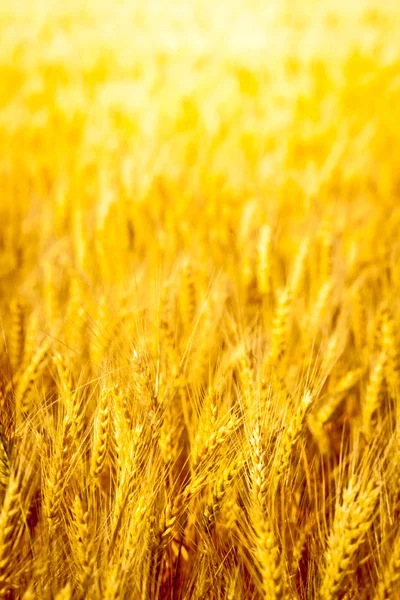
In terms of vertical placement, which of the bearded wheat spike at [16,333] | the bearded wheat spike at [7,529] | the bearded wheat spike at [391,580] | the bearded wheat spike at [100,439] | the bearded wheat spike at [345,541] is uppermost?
the bearded wheat spike at [16,333]

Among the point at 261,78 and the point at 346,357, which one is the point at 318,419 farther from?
the point at 261,78

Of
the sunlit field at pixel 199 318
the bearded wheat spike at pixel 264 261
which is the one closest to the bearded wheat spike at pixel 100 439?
the sunlit field at pixel 199 318

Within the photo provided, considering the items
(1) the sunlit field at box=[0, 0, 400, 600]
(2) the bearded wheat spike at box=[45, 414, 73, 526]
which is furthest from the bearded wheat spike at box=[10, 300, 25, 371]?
(2) the bearded wheat spike at box=[45, 414, 73, 526]

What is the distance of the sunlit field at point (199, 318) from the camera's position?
637 millimetres

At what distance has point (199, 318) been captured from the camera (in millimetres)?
893

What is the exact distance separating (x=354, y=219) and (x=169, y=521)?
1236 millimetres

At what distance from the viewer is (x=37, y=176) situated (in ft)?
6.20

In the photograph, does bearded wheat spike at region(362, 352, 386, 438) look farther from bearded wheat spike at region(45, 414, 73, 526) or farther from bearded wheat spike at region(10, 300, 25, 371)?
bearded wheat spike at region(10, 300, 25, 371)

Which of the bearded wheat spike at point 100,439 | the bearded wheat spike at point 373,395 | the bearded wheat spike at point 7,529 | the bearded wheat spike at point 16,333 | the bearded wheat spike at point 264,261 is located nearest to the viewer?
the bearded wheat spike at point 7,529

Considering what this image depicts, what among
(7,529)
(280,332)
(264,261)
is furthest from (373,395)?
(7,529)

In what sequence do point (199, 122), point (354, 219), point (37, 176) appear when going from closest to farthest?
point (354, 219)
point (37, 176)
point (199, 122)

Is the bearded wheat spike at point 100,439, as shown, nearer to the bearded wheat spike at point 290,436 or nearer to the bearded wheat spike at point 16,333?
the bearded wheat spike at point 290,436

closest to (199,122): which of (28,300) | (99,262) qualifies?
(99,262)

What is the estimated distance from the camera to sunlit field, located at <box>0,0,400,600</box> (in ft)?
2.09
